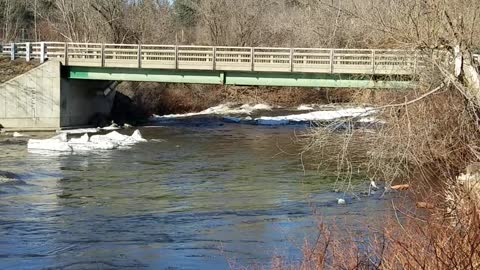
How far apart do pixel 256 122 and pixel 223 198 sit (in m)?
26.5

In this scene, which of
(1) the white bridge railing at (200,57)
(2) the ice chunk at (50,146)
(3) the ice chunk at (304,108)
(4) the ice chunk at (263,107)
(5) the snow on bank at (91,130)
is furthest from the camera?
(4) the ice chunk at (263,107)

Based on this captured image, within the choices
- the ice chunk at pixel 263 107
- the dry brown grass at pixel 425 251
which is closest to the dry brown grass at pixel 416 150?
the dry brown grass at pixel 425 251

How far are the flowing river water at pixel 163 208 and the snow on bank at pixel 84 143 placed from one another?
0.86 metres

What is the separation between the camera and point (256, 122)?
44.9m

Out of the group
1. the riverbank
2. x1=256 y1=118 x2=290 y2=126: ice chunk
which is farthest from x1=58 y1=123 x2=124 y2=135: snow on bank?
x1=256 y1=118 x2=290 y2=126: ice chunk

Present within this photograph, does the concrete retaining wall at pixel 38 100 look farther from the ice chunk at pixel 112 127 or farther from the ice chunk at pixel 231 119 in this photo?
the ice chunk at pixel 231 119

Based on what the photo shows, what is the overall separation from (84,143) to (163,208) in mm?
14160

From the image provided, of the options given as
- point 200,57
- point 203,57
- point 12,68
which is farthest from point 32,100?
point 203,57

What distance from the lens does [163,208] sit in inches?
677

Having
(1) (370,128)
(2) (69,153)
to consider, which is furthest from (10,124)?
(1) (370,128)

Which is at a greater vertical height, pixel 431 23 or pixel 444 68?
pixel 431 23

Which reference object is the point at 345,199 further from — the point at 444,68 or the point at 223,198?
the point at 444,68

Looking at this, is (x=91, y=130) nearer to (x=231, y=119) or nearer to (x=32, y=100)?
(x=32, y=100)

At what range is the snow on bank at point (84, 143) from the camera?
28828 mm
